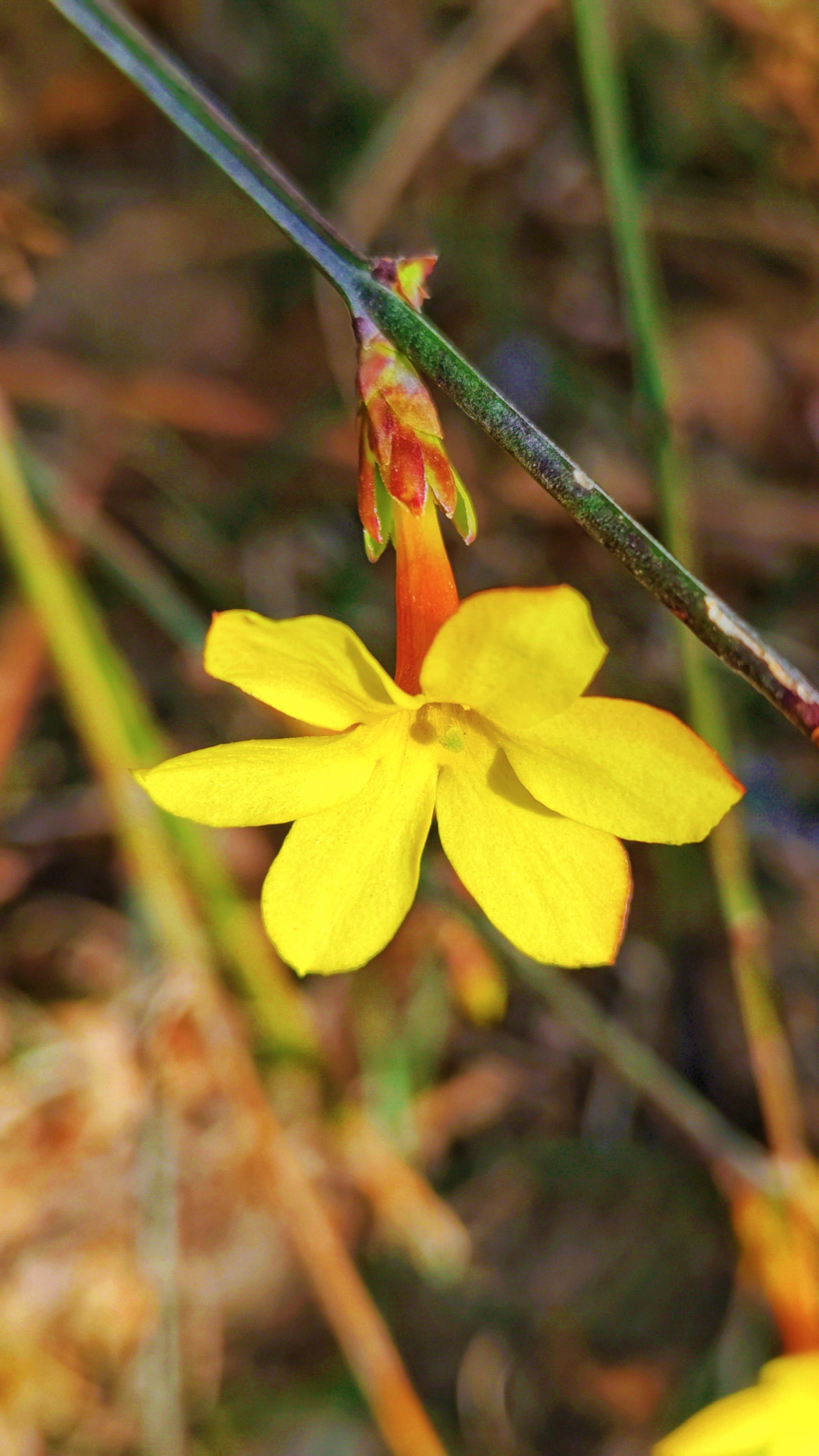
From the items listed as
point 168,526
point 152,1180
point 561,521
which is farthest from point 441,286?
point 152,1180

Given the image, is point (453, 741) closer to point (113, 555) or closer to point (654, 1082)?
point (654, 1082)

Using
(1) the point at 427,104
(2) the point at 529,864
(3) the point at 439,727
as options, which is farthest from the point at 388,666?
(1) the point at 427,104

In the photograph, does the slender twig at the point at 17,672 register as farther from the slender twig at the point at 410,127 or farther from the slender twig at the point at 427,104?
the slender twig at the point at 427,104

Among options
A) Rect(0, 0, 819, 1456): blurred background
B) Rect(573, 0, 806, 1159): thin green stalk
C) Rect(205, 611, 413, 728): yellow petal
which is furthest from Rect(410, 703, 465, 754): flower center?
Rect(0, 0, 819, 1456): blurred background

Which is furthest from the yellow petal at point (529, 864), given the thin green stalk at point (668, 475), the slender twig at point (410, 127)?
the slender twig at point (410, 127)

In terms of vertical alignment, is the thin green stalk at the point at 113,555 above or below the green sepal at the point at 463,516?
above
